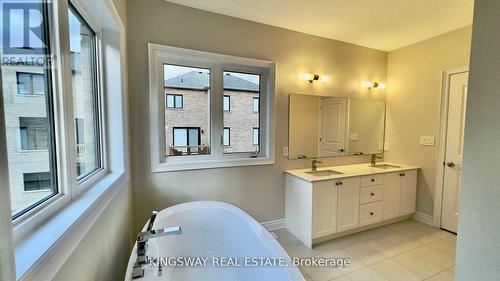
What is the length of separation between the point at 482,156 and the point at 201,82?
2.34m

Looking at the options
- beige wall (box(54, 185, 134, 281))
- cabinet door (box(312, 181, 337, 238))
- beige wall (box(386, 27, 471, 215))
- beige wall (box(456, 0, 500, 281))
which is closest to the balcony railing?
beige wall (box(54, 185, 134, 281))

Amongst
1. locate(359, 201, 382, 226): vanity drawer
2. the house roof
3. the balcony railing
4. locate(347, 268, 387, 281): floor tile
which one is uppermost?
the house roof

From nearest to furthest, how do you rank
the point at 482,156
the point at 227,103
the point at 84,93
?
the point at 482,156 < the point at 84,93 < the point at 227,103

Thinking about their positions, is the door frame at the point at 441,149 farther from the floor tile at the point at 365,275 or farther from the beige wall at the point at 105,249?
the beige wall at the point at 105,249

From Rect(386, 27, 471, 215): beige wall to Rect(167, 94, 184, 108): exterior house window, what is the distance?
3277 millimetres

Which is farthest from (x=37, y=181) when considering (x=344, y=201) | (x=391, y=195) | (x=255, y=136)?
(x=391, y=195)

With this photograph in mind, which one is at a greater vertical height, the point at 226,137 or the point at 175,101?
the point at 175,101

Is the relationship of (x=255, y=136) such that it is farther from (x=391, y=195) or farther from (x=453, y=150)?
(x=453, y=150)

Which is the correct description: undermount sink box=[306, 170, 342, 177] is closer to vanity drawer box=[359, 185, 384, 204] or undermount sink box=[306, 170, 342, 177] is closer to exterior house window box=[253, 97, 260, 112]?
vanity drawer box=[359, 185, 384, 204]

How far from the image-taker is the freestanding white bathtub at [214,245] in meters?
1.48

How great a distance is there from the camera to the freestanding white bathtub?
148cm

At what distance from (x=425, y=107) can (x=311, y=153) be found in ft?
5.78

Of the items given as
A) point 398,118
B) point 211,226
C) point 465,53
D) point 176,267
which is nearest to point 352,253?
point 211,226

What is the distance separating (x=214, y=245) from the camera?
6.30ft
